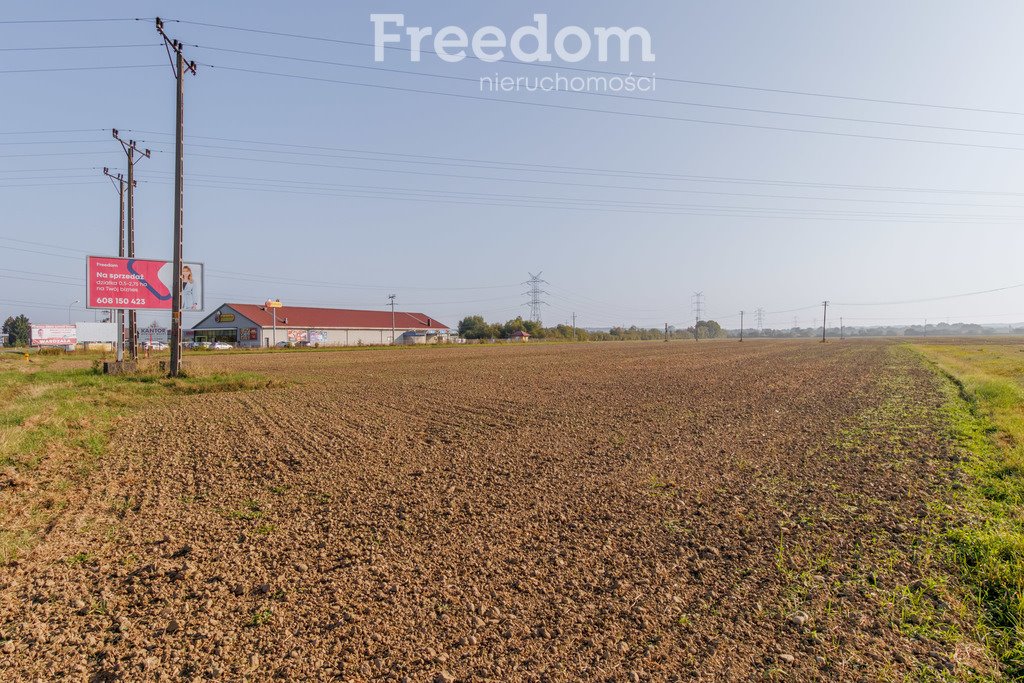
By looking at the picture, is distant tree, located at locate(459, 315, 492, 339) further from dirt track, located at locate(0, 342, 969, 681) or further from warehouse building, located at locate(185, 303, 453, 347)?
dirt track, located at locate(0, 342, 969, 681)

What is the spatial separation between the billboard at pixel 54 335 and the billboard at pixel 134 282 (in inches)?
1928

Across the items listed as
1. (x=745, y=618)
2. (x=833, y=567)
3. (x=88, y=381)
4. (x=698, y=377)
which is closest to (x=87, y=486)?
(x=745, y=618)

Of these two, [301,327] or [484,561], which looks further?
[301,327]

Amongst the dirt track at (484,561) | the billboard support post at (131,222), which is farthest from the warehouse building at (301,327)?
the dirt track at (484,561)

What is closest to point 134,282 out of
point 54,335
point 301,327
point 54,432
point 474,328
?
point 54,432

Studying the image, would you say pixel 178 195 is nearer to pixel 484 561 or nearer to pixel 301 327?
pixel 484 561

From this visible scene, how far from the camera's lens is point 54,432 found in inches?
359

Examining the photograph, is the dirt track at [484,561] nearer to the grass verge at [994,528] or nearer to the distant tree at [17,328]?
the grass verge at [994,528]

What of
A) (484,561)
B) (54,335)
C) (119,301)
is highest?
(119,301)

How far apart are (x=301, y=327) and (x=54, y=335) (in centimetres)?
2685

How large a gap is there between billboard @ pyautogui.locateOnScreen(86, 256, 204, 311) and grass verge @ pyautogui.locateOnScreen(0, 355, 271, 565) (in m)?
3.49

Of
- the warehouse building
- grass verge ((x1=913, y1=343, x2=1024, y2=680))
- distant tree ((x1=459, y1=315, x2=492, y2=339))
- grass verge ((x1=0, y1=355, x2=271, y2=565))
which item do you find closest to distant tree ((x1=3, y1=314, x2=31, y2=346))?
the warehouse building

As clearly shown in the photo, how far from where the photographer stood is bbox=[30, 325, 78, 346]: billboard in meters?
57.7

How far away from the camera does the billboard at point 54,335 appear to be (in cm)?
5769
